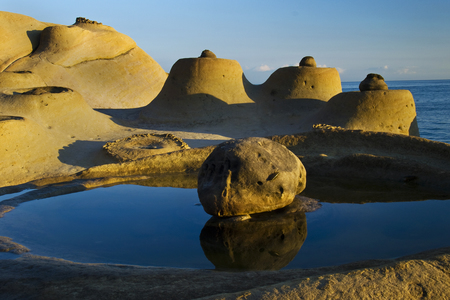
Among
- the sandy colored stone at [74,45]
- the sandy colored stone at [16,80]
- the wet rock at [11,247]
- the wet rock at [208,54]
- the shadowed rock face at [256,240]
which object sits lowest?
the shadowed rock face at [256,240]

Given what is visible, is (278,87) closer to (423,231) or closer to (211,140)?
(211,140)

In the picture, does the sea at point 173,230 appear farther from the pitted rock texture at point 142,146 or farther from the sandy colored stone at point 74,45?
the sandy colored stone at point 74,45

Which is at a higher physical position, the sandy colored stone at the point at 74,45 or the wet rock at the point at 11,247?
the sandy colored stone at the point at 74,45

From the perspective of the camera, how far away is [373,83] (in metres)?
10.6

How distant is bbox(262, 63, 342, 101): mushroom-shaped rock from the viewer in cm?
1291

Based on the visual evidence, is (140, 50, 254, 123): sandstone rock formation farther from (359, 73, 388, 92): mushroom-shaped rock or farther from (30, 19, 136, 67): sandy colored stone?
(30, 19, 136, 67): sandy colored stone

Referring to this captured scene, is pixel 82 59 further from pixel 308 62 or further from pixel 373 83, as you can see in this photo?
pixel 373 83

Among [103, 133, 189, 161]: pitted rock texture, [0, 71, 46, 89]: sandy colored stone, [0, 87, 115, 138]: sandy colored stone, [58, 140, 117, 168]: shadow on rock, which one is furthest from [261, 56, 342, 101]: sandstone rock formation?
[0, 71, 46, 89]: sandy colored stone

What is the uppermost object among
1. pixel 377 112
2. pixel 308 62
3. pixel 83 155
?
pixel 308 62

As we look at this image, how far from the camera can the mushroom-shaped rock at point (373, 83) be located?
34.7 feet

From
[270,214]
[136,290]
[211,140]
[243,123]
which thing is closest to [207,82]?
[243,123]

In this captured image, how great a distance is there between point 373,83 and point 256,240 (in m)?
8.09

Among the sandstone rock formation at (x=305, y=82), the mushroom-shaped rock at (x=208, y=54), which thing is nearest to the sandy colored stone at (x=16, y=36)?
the mushroom-shaped rock at (x=208, y=54)

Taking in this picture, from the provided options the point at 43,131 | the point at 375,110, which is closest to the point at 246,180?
the point at 43,131
